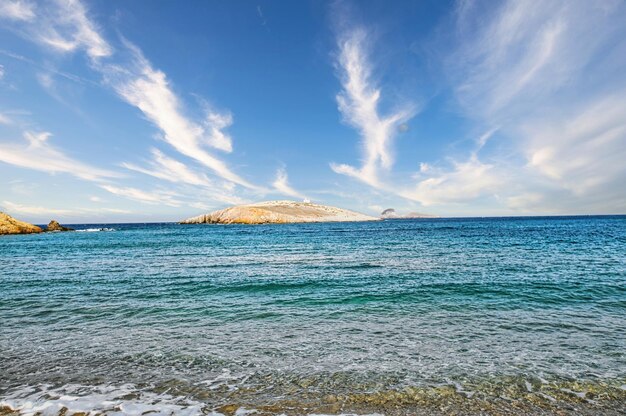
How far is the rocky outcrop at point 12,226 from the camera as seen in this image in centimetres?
8106

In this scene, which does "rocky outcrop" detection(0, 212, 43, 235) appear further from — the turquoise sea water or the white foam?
the white foam

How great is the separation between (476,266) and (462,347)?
52.9 feet

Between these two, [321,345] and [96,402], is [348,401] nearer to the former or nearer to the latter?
[321,345]

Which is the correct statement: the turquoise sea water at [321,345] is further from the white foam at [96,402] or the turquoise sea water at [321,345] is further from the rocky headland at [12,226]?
the rocky headland at [12,226]

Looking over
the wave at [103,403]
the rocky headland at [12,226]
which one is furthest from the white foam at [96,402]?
the rocky headland at [12,226]

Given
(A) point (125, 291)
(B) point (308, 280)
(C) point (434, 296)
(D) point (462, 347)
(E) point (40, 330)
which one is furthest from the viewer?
(B) point (308, 280)

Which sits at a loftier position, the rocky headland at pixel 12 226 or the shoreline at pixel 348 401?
the rocky headland at pixel 12 226

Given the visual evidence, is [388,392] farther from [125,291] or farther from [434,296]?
[125,291]

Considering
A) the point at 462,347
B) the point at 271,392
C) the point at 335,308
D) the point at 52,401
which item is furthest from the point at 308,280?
the point at 52,401

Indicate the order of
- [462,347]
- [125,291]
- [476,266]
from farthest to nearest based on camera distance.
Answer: [476,266]
[125,291]
[462,347]

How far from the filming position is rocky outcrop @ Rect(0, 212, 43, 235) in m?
81.1

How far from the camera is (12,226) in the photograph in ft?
273

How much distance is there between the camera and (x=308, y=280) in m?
19.4

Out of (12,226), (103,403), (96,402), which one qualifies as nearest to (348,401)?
(103,403)
